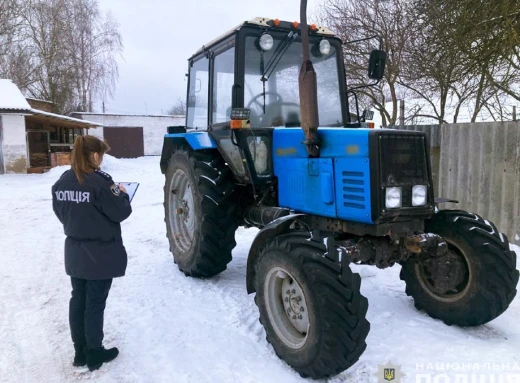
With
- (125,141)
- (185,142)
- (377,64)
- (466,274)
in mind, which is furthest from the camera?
(125,141)

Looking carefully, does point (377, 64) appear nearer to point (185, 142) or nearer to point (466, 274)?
point (466, 274)

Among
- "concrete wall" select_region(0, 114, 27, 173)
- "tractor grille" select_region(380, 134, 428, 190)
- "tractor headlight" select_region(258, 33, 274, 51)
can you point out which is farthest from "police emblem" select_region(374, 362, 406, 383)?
"concrete wall" select_region(0, 114, 27, 173)

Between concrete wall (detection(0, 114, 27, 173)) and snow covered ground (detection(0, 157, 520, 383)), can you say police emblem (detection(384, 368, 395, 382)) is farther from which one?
concrete wall (detection(0, 114, 27, 173))

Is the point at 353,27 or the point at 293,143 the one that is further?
the point at 353,27

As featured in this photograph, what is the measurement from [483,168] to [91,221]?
554 centimetres

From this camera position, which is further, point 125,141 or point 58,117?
point 125,141

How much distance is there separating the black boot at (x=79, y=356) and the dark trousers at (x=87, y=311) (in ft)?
0.04

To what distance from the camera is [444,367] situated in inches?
114

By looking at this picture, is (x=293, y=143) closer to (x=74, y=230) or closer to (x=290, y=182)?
(x=290, y=182)

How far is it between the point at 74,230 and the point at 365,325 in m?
2.08

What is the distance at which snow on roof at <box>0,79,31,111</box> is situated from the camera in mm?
17847

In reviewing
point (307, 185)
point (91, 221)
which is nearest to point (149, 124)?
point (307, 185)

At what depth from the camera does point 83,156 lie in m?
3.00

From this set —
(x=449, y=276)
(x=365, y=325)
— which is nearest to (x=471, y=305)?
(x=449, y=276)
